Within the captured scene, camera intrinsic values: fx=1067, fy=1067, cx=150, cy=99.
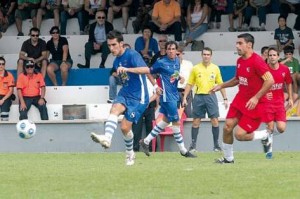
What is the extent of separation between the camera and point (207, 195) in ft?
38.1

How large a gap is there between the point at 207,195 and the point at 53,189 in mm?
1860

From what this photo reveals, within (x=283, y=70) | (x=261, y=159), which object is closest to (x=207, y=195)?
(x=261, y=159)

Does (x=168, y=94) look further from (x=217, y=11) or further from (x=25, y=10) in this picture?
(x=25, y=10)

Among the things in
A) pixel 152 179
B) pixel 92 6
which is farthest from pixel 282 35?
pixel 152 179

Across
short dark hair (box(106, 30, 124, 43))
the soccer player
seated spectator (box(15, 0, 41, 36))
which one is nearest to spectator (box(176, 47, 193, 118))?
seated spectator (box(15, 0, 41, 36))

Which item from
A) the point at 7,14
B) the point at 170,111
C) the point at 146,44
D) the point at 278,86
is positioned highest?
the point at 7,14

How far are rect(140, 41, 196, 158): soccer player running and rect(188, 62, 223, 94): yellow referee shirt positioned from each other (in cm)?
213

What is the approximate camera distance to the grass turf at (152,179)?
Answer: 11773 millimetres

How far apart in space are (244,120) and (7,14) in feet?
48.7

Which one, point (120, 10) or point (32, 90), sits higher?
point (120, 10)

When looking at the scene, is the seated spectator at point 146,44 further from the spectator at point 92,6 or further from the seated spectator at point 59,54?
the spectator at point 92,6

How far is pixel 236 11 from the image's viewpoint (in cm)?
2842

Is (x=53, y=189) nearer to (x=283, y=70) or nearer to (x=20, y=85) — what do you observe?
(x=283, y=70)

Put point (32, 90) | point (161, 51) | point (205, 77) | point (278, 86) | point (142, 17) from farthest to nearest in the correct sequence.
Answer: point (142, 17)
point (32, 90)
point (161, 51)
point (205, 77)
point (278, 86)
